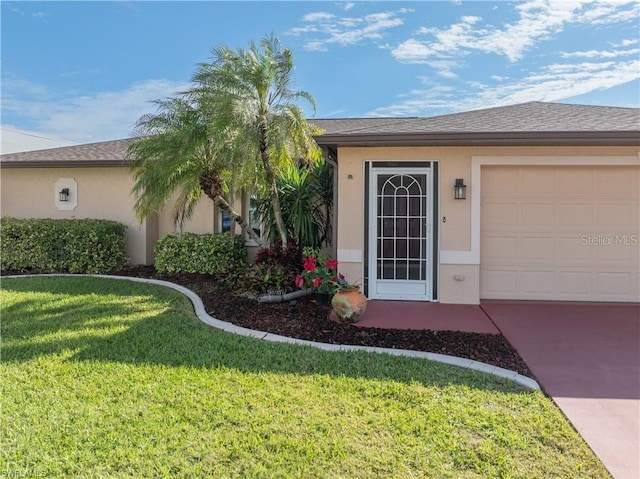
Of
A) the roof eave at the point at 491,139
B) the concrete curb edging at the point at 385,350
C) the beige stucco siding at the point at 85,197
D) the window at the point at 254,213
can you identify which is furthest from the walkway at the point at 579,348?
the beige stucco siding at the point at 85,197

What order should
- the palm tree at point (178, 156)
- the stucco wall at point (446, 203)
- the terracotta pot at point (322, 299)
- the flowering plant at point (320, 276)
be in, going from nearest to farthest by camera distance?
the flowering plant at point (320, 276) → the terracotta pot at point (322, 299) → the palm tree at point (178, 156) → the stucco wall at point (446, 203)

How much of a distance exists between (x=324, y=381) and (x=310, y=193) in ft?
17.1

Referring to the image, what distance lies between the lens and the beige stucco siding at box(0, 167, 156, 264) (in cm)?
1012

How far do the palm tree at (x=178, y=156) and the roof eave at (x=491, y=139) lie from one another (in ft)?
6.80

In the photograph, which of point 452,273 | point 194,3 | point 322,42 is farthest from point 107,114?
point 452,273

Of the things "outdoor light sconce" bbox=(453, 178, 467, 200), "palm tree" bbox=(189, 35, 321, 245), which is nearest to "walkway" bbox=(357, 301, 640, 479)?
"outdoor light sconce" bbox=(453, 178, 467, 200)

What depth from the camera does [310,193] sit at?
8227 millimetres

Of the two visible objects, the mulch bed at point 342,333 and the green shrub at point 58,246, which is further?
the green shrub at point 58,246

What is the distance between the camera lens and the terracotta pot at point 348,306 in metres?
5.59

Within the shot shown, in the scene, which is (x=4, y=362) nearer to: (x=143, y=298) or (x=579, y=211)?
(x=143, y=298)

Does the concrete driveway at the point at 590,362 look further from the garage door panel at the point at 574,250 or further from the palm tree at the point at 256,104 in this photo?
the palm tree at the point at 256,104

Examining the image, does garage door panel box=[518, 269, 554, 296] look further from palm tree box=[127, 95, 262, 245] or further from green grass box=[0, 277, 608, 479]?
palm tree box=[127, 95, 262, 245]

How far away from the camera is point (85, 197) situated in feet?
33.8

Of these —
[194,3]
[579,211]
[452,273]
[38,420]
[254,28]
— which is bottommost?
[38,420]
